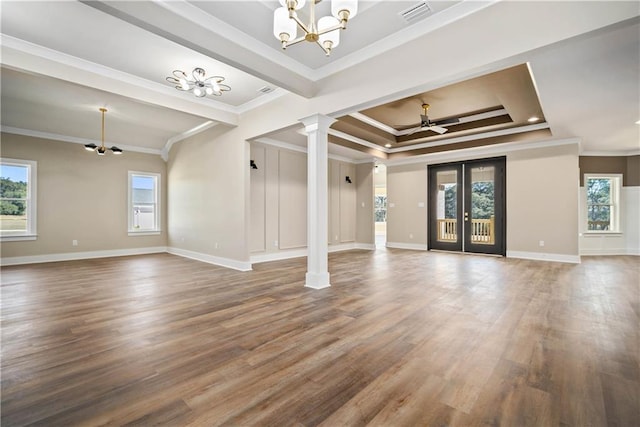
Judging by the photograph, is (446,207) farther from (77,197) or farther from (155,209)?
A: (77,197)

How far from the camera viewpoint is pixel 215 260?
625 centimetres

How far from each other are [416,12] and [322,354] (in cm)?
327

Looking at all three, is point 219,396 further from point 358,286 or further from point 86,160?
point 86,160

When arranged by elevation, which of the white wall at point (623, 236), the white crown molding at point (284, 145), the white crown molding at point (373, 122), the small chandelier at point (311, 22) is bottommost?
the white wall at point (623, 236)

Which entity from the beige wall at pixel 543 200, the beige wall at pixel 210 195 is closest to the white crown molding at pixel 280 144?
the beige wall at pixel 210 195

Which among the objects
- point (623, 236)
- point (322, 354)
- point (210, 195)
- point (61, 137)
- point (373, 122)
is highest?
point (373, 122)

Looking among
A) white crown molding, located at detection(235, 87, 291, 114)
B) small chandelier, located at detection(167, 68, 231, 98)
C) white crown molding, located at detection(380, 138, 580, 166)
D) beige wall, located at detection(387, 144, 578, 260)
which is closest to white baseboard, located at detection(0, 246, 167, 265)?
white crown molding, located at detection(235, 87, 291, 114)

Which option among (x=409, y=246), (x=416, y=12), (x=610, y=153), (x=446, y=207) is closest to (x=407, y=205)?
(x=446, y=207)

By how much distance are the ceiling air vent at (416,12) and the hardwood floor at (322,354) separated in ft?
10.1

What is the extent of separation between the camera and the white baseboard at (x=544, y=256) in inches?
251

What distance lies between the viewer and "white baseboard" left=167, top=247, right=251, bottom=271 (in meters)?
5.54

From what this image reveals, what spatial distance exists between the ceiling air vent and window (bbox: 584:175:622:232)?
26.6 ft

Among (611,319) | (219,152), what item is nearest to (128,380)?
(611,319)

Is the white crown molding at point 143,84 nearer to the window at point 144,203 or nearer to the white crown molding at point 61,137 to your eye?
the white crown molding at point 61,137
